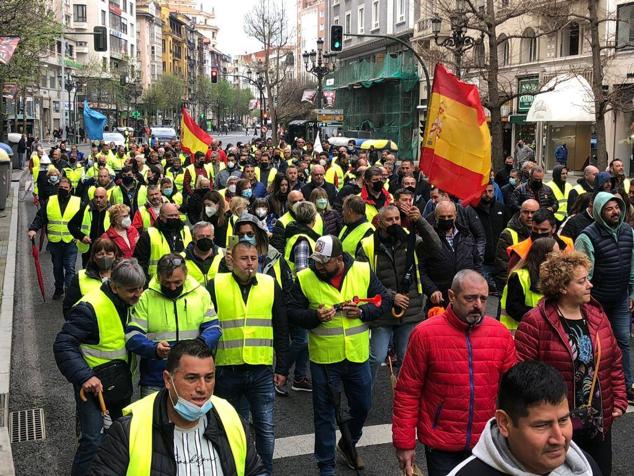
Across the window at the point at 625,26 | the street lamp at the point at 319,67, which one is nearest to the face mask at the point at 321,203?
the window at the point at 625,26

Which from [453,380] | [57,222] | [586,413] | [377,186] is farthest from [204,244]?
[57,222]

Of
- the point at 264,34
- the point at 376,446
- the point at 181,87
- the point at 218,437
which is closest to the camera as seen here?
the point at 218,437

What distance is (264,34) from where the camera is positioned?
55.3 metres

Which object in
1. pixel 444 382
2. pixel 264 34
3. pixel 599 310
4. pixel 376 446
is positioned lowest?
pixel 376 446

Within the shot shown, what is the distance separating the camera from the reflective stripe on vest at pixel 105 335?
16.9 feet

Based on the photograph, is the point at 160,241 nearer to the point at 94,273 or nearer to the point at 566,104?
the point at 94,273

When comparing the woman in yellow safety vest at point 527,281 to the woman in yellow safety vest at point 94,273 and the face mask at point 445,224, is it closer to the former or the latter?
the face mask at point 445,224

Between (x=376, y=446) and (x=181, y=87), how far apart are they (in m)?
102

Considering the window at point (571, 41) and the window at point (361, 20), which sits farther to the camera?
the window at point (361, 20)

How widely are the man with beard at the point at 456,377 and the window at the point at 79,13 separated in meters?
95.1

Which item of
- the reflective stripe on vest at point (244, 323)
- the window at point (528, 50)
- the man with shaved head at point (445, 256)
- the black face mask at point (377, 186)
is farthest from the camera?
the window at point (528, 50)

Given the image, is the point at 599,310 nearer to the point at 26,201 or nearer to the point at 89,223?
the point at 89,223

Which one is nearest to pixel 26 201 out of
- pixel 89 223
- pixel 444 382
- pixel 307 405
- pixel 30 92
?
pixel 89 223

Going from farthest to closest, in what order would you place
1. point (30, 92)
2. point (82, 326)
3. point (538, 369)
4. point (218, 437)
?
point (30, 92) → point (82, 326) → point (218, 437) → point (538, 369)
